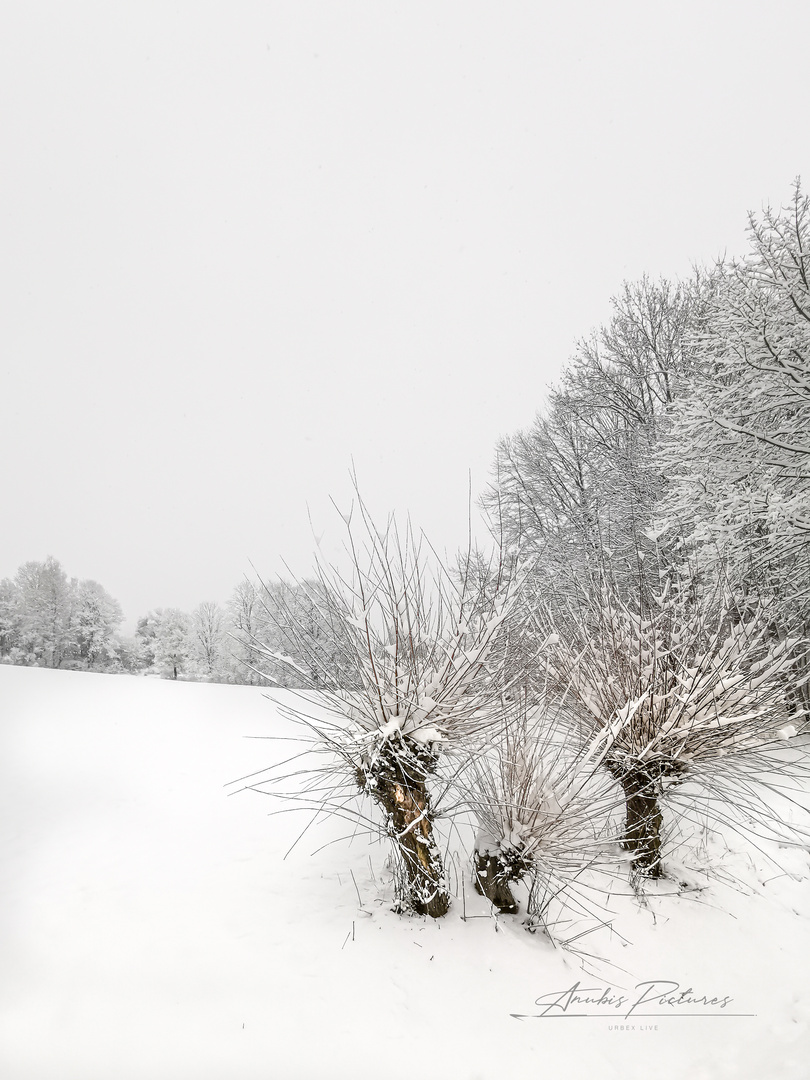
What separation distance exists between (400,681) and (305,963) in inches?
67.1

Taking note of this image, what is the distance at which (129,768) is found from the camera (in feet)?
18.4

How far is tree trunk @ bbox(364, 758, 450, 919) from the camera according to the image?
3555mm

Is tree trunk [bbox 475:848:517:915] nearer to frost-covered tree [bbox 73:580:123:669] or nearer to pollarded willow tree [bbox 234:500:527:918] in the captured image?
pollarded willow tree [bbox 234:500:527:918]

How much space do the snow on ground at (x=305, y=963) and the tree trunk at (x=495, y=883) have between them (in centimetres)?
12

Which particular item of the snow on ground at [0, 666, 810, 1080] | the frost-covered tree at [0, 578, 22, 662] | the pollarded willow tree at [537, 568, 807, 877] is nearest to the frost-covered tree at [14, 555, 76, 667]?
the frost-covered tree at [0, 578, 22, 662]

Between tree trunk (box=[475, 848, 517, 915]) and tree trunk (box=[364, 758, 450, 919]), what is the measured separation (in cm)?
30

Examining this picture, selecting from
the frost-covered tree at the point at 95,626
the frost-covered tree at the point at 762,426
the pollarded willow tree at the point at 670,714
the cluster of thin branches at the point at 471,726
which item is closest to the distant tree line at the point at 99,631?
the frost-covered tree at the point at 95,626

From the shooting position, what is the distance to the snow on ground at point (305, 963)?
8.02 ft

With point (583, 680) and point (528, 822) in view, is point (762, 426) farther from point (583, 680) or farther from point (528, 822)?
point (528, 822)

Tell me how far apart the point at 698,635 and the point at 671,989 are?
106 inches

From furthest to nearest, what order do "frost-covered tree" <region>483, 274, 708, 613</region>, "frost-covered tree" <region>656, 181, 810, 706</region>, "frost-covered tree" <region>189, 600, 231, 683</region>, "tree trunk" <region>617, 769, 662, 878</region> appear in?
"frost-covered tree" <region>189, 600, 231, 683</region> < "frost-covered tree" <region>483, 274, 708, 613</region> < "frost-covered tree" <region>656, 181, 810, 706</region> < "tree trunk" <region>617, 769, 662, 878</region>

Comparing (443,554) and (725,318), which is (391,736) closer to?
(443,554)

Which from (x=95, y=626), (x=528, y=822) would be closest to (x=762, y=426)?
(x=528, y=822)

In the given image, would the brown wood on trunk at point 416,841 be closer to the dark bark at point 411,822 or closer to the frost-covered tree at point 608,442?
the dark bark at point 411,822
